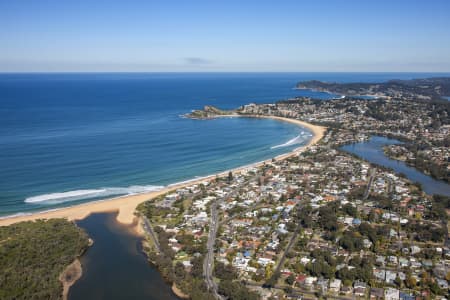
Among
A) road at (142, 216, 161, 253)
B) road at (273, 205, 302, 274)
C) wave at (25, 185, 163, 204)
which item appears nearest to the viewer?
road at (273, 205, 302, 274)

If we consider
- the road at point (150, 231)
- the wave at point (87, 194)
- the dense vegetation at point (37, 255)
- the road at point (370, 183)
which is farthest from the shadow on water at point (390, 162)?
the dense vegetation at point (37, 255)

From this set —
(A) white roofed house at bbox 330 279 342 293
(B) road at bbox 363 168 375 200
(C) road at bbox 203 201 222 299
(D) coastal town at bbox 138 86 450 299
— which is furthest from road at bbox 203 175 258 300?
(B) road at bbox 363 168 375 200

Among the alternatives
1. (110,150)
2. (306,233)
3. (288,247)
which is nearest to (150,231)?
(288,247)

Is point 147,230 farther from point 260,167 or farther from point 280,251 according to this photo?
point 260,167

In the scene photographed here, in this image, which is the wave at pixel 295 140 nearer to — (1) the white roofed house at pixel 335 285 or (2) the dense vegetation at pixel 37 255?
(1) the white roofed house at pixel 335 285

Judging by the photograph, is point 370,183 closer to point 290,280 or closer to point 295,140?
point 290,280

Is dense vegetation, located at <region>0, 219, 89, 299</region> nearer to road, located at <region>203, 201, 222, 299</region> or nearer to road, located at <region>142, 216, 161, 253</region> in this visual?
road, located at <region>142, 216, 161, 253</region>

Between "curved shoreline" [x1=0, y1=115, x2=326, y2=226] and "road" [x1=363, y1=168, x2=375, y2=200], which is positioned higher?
"road" [x1=363, y1=168, x2=375, y2=200]
